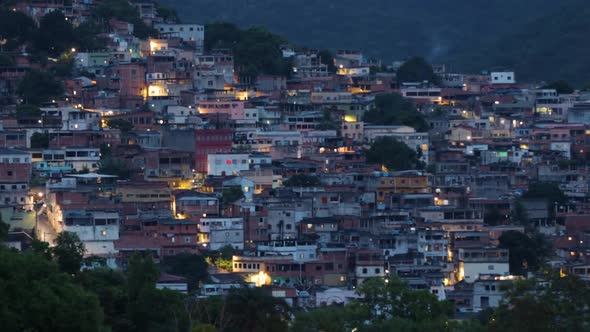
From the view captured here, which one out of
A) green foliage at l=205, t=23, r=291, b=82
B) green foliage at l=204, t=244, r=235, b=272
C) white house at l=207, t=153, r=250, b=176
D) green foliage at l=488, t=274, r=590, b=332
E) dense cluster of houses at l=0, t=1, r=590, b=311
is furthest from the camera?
green foliage at l=205, t=23, r=291, b=82

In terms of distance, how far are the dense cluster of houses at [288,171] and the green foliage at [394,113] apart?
17.2 inches

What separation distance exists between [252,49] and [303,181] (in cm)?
1592

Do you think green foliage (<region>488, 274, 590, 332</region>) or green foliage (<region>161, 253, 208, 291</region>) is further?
green foliage (<region>161, 253, 208, 291</region>)

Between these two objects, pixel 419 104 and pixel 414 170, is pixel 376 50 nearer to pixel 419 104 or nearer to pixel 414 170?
pixel 419 104

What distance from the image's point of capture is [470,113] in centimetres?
6481

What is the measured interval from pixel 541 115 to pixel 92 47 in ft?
41.4

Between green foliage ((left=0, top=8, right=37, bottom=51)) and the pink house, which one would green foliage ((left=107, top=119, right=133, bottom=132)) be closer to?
the pink house

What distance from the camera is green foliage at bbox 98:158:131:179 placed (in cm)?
5084

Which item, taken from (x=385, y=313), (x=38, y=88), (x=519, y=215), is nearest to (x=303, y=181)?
(x=519, y=215)

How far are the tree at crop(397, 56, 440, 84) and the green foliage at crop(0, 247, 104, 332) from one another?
42.1 meters

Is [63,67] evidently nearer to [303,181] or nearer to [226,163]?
[226,163]

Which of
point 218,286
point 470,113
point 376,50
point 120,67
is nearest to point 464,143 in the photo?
point 470,113

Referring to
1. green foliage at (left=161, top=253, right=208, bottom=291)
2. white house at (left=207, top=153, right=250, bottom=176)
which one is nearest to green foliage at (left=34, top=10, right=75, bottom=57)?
white house at (left=207, top=153, right=250, bottom=176)

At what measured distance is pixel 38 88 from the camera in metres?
58.4
